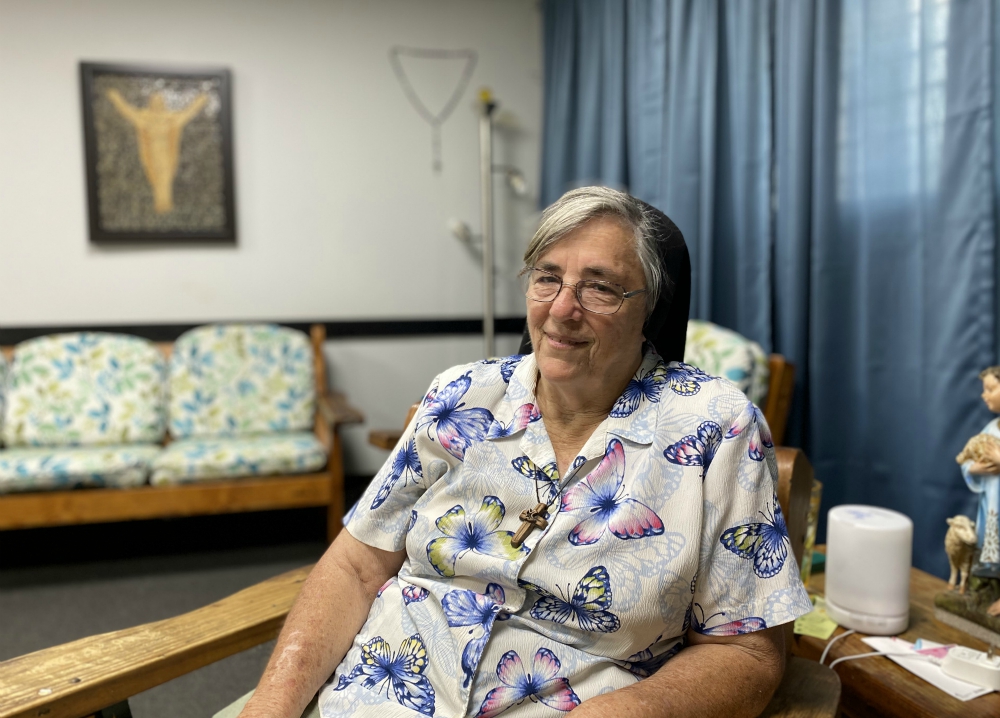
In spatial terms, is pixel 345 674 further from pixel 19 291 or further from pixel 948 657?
pixel 19 291

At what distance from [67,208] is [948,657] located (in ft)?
11.8

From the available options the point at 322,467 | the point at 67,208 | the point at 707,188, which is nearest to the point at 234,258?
the point at 67,208

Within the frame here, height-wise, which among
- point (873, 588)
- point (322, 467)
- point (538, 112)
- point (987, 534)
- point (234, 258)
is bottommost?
point (322, 467)

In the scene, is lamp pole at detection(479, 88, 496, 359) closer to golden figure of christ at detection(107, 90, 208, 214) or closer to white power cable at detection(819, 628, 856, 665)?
golden figure of christ at detection(107, 90, 208, 214)

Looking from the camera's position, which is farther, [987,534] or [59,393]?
[59,393]

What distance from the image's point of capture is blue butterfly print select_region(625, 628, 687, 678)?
41.7 inches

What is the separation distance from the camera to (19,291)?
3.34 metres

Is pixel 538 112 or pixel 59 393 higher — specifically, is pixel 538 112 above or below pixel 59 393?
above

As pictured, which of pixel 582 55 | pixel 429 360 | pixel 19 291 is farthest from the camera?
pixel 429 360

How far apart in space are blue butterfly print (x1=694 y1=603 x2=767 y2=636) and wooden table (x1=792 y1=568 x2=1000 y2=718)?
43 centimetres

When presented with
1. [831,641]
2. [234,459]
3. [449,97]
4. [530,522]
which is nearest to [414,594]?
[530,522]

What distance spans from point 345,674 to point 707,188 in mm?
2093

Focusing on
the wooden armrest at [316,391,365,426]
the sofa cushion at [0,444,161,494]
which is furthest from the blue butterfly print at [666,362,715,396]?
the sofa cushion at [0,444,161,494]

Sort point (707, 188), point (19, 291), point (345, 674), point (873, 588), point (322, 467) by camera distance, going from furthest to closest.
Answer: point (19, 291)
point (322, 467)
point (707, 188)
point (873, 588)
point (345, 674)
